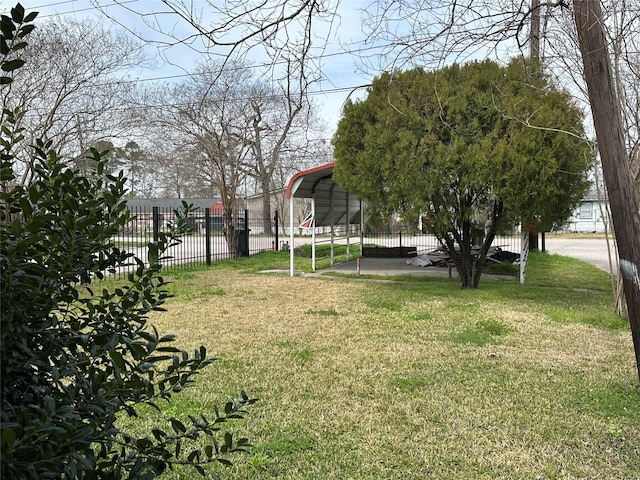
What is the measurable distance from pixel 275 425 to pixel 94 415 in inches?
95.2

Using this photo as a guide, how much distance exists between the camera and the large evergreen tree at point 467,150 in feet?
29.1

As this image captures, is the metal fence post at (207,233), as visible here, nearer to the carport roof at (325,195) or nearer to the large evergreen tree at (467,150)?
the carport roof at (325,195)

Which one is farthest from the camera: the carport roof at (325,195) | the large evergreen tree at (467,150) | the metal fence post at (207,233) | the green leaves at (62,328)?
the metal fence post at (207,233)

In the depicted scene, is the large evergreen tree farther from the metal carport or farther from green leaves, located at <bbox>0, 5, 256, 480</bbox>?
green leaves, located at <bbox>0, 5, 256, 480</bbox>

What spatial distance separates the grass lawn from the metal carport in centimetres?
473

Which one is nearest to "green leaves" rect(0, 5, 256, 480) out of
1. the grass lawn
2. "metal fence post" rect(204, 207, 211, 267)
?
the grass lawn

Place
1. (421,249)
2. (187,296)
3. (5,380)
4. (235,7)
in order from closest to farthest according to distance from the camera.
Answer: (5,380)
(235,7)
(187,296)
(421,249)

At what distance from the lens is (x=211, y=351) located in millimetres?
5742

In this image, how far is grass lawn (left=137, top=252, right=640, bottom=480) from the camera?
314cm

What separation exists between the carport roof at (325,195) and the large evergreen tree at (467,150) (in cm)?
253

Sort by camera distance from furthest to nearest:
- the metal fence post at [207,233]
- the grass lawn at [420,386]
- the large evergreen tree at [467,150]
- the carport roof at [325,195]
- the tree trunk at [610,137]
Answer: the metal fence post at [207,233] < the carport roof at [325,195] < the large evergreen tree at [467,150] < the tree trunk at [610,137] < the grass lawn at [420,386]

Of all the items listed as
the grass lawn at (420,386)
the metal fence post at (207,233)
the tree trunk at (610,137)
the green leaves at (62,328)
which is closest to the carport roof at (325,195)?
the metal fence post at (207,233)

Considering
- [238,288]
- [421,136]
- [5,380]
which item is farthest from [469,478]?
[238,288]

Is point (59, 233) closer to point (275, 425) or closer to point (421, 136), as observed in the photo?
point (275, 425)
